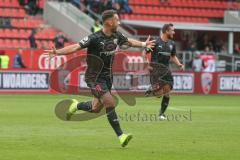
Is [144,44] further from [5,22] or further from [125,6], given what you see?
[125,6]

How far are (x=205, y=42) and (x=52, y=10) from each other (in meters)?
9.36

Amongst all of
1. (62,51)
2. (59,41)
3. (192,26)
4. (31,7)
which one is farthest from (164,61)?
(192,26)

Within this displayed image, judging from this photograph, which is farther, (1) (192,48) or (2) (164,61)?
(1) (192,48)

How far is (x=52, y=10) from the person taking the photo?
38500 millimetres

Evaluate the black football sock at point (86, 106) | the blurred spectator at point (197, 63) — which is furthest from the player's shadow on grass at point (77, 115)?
the blurred spectator at point (197, 63)

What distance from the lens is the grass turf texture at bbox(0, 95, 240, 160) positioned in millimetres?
11367

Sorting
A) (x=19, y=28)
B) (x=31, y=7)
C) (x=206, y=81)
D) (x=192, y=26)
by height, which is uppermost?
(x=31, y=7)

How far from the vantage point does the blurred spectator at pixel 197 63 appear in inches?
1415

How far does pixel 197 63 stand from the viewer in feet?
119

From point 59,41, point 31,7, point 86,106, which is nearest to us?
point 86,106

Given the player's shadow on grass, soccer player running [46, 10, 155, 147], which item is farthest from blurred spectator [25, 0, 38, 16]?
soccer player running [46, 10, 155, 147]

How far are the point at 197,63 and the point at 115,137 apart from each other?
22860 mm

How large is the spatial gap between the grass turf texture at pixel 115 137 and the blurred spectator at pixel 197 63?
48.5 feet

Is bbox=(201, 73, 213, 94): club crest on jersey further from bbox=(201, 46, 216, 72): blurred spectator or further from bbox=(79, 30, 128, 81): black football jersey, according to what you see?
bbox=(79, 30, 128, 81): black football jersey
